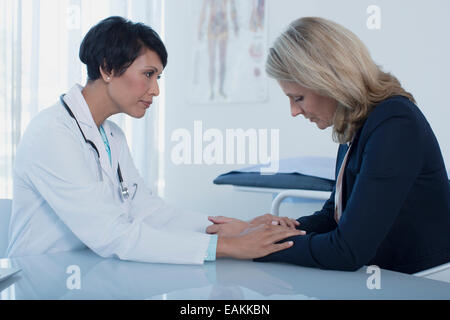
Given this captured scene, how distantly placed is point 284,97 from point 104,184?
2.21m

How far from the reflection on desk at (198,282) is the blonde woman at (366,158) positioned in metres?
0.08

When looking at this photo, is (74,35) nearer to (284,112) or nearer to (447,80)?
(284,112)

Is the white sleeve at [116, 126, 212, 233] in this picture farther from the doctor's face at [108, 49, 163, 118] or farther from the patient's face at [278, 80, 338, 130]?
the patient's face at [278, 80, 338, 130]

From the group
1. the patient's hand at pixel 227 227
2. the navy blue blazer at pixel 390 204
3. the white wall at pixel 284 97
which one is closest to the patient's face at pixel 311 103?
the navy blue blazer at pixel 390 204

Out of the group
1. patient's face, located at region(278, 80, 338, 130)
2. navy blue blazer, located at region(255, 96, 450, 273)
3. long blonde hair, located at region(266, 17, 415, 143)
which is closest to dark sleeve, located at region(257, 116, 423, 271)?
navy blue blazer, located at region(255, 96, 450, 273)

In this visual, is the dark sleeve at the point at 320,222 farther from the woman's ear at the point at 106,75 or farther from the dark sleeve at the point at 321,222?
the woman's ear at the point at 106,75

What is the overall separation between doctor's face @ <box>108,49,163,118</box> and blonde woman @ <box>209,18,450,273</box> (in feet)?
1.51

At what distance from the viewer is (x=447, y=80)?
8.75 ft

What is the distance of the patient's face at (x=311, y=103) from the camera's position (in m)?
1.27

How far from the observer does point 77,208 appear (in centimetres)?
115

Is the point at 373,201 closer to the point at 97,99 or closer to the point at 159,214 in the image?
the point at 159,214

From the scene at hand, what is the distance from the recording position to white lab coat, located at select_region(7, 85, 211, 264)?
1.07m

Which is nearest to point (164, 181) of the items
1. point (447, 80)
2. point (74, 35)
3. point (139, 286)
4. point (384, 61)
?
point (74, 35)
